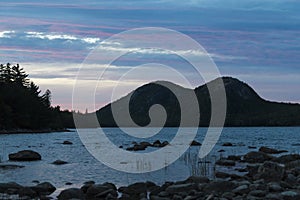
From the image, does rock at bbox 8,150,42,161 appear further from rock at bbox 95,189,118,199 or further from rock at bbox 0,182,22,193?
rock at bbox 95,189,118,199

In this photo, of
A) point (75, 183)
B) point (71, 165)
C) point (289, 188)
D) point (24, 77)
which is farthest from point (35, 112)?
point (289, 188)

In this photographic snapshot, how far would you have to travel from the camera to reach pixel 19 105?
349 ft

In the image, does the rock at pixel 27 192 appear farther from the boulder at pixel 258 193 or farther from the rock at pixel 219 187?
the boulder at pixel 258 193

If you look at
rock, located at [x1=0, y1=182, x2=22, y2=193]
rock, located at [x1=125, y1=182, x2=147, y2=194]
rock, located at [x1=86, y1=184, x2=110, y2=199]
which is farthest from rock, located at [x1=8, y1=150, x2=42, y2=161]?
rock, located at [x1=86, y1=184, x2=110, y2=199]

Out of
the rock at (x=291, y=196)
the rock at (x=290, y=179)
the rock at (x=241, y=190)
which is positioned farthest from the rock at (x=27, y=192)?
the rock at (x=290, y=179)

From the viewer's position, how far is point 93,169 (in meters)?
37.3

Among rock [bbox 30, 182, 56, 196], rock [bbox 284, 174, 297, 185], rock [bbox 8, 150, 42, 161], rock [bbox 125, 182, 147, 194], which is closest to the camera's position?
rock [bbox 30, 182, 56, 196]

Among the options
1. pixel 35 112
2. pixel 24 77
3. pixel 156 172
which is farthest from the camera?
pixel 24 77

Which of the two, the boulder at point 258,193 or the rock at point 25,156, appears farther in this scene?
the rock at point 25,156

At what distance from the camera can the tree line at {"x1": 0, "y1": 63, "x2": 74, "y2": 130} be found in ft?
337

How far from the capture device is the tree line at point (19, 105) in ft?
337

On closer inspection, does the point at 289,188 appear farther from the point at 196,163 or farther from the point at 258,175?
the point at 196,163

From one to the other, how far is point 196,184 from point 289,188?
13.8ft

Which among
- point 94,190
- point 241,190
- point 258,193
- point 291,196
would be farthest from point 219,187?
point 94,190
